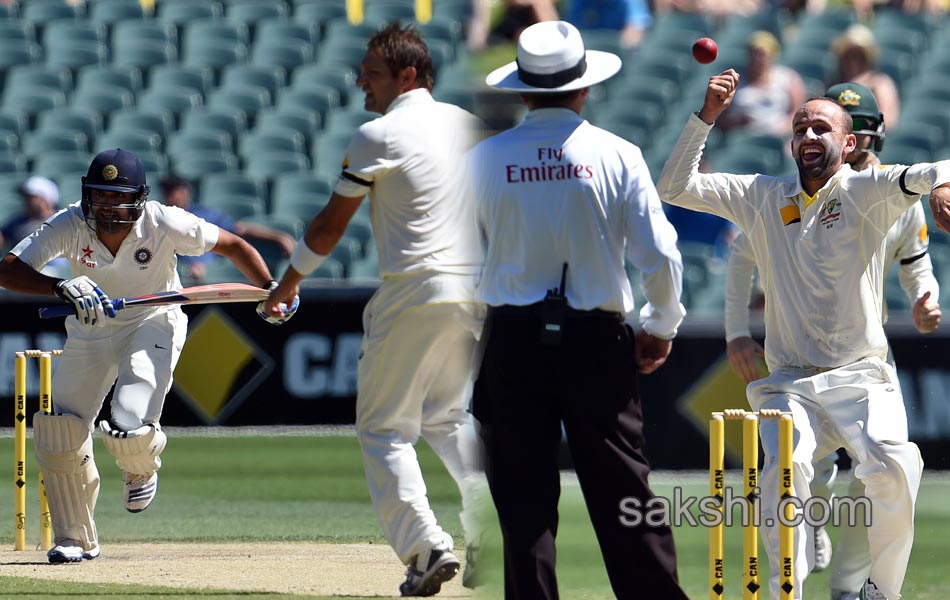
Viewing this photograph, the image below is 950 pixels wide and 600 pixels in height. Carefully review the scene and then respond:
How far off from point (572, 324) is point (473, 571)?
1.64 meters

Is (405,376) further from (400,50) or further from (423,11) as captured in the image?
(423,11)

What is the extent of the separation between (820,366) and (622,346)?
4.09ft

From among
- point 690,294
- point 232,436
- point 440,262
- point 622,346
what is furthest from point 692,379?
point 622,346

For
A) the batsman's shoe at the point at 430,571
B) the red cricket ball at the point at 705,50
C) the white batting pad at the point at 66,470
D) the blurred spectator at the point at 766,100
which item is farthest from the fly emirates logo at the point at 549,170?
→ the blurred spectator at the point at 766,100

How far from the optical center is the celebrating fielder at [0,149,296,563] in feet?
21.2

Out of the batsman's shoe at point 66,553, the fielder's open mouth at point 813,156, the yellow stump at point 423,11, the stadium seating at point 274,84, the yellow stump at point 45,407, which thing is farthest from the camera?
the yellow stump at point 423,11

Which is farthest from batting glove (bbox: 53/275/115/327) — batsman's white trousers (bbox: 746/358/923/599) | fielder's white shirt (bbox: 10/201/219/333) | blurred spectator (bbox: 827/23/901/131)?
blurred spectator (bbox: 827/23/901/131)

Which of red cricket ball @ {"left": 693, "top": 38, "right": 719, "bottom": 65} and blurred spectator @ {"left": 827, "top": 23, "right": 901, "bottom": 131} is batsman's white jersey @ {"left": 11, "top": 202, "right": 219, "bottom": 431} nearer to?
red cricket ball @ {"left": 693, "top": 38, "right": 719, "bottom": 65}

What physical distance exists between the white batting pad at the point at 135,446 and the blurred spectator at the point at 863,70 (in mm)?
7847

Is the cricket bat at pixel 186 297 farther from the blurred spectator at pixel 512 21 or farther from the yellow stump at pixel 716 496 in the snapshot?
the blurred spectator at pixel 512 21

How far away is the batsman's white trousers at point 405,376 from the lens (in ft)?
17.5

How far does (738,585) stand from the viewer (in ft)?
21.2

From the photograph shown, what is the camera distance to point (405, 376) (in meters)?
5.36

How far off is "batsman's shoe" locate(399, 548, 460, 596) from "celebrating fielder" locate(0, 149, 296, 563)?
1.55m
